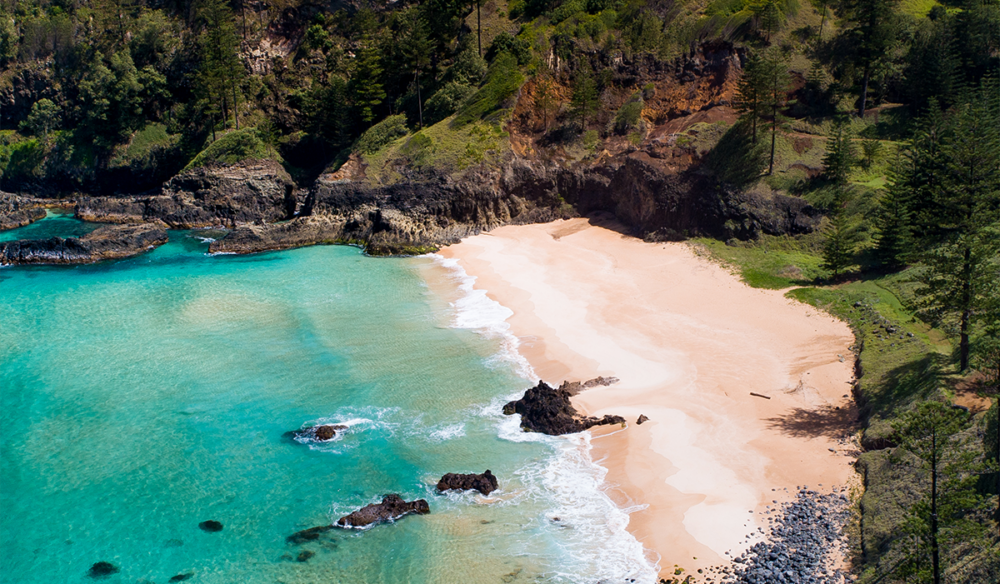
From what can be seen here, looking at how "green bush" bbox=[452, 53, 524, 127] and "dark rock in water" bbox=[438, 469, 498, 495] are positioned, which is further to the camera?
"green bush" bbox=[452, 53, 524, 127]

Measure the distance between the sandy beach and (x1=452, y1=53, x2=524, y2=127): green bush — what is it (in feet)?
55.4

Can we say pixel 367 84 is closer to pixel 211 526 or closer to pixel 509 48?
pixel 509 48

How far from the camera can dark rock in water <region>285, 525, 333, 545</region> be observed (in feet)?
62.8

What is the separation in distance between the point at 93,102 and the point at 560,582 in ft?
226

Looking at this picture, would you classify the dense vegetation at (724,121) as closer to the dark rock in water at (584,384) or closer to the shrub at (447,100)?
the shrub at (447,100)

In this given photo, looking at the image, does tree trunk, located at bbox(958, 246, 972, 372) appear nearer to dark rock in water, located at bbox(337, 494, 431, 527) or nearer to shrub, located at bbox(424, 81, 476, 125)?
dark rock in water, located at bbox(337, 494, 431, 527)

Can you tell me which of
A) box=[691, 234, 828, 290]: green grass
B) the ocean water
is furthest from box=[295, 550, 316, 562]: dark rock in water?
box=[691, 234, 828, 290]: green grass

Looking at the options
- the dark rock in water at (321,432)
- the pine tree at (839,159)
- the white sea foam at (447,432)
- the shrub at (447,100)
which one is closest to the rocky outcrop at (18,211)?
the shrub at (447,100)

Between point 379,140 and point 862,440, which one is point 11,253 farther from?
point 862,440

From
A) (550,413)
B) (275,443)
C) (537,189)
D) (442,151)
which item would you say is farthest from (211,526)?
(442,151)

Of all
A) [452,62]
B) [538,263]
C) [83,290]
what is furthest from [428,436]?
[452,62]

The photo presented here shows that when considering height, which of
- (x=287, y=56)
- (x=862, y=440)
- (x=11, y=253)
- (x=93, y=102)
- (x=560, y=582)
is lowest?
(x=560, y=582)

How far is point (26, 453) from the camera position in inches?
945

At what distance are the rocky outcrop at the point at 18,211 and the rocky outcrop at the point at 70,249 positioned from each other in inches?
431
